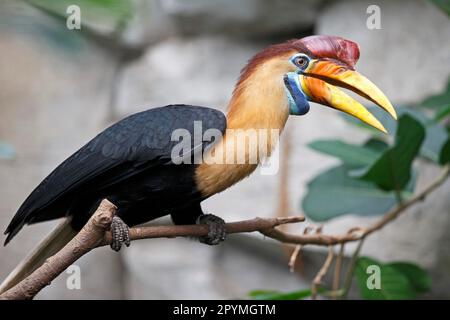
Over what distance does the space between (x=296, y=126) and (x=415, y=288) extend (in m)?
0.60

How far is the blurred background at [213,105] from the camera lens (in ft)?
5.65

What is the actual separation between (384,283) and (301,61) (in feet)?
1.94

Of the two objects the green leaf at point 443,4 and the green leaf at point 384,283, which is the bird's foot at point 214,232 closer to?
the green leaf at point 384,283

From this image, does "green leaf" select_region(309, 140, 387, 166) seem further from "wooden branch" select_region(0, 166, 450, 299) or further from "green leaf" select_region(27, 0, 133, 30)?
"green leaf" select_region(27, 0, 133, 30)

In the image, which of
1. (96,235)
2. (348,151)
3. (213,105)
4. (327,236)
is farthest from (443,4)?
(96,235)

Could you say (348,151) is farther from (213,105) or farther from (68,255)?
(68,255)

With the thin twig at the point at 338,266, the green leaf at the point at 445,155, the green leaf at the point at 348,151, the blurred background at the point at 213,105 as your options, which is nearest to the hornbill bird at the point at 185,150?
the thin twig at the point at 338,266

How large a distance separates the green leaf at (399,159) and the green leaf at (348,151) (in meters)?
Answer: 0.07

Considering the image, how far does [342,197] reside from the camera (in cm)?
142

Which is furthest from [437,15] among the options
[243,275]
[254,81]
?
[254,81]

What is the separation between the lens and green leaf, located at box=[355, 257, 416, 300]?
1241 millimetres

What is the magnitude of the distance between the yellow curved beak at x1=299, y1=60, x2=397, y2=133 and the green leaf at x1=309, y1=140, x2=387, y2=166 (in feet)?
1.65

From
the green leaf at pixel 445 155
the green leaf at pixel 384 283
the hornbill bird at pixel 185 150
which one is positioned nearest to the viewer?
the hornbill bird at pixel 185 150

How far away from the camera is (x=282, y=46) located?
2.75ft
